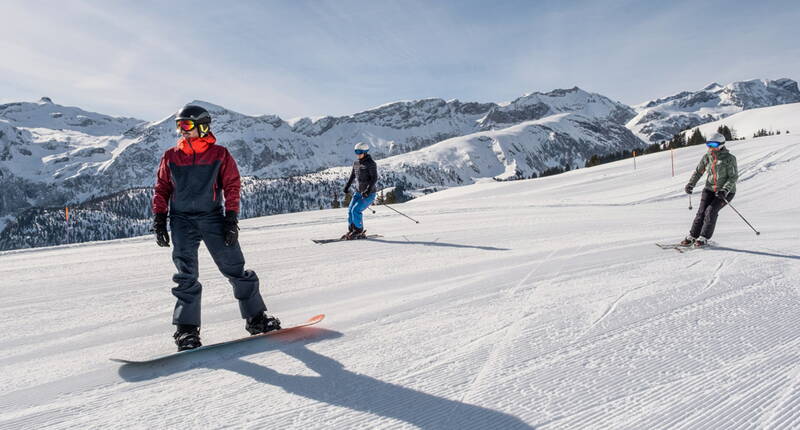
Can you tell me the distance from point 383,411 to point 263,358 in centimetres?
119

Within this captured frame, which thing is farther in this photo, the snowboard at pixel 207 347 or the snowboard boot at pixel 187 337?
the snowboard boot at pixel 187 337

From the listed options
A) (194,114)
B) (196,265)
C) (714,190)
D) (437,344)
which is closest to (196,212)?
(196,265)

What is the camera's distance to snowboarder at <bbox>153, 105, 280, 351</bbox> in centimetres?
339

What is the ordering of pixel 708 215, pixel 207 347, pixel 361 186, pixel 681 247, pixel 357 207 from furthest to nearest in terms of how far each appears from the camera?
pixel 357 207 → pixel 361 186 → pixel 708 215 → pixel 681 247 → pixel 207 347

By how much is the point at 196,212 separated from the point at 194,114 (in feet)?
2.81

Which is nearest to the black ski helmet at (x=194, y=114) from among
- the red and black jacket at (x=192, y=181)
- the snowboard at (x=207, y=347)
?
the red and black jacket at (x=192, y=181)

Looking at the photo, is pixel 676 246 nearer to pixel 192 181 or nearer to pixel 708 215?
pixel 708 215

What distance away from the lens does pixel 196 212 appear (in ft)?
11.3

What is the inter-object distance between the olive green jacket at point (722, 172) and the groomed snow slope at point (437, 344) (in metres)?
1.00

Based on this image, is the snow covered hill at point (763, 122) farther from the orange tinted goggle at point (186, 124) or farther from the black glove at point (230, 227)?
the orange tinted goggle at point (186, 124)

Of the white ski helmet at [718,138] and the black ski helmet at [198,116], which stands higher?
the black ski helmet at [198,116]

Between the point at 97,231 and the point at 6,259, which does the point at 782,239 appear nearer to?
the point at 6,259

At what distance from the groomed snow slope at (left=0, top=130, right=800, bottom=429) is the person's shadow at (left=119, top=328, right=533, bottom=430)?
0.01m

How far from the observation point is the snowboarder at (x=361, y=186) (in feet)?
29.1
